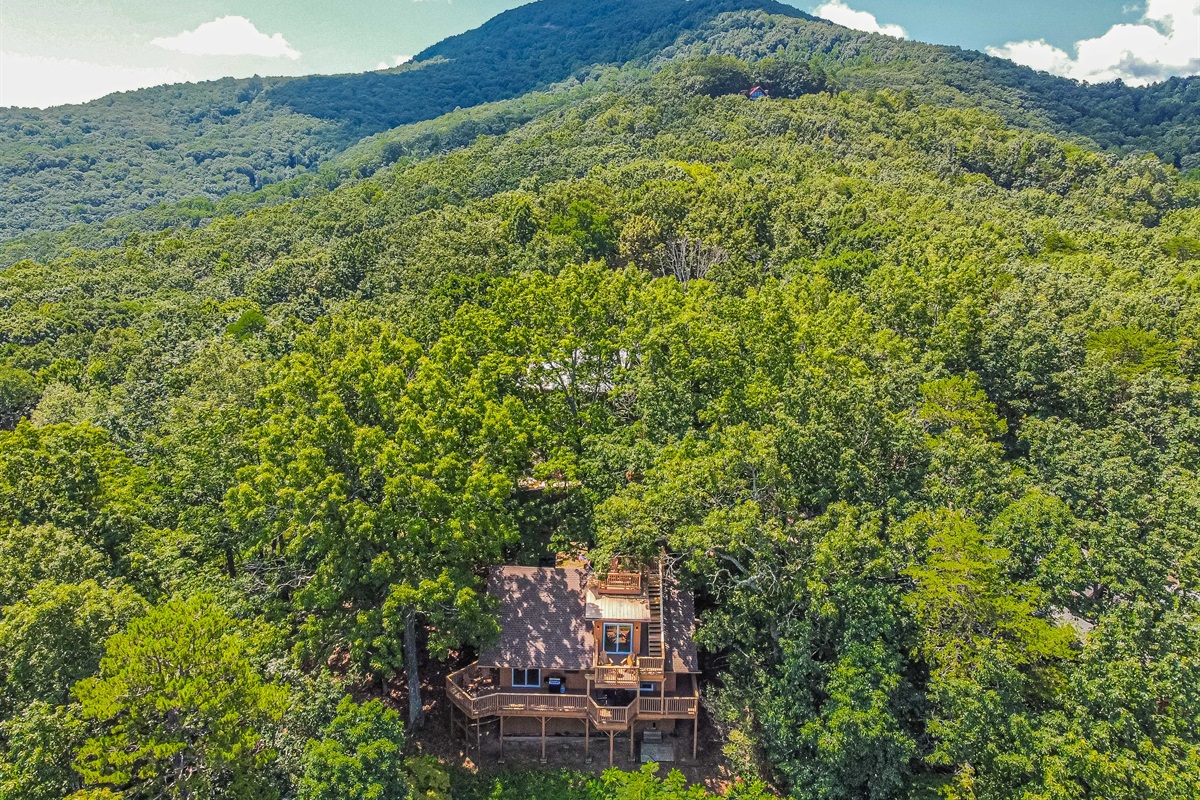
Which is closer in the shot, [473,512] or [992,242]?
[473,512]

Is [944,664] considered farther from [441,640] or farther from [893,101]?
[893,101]

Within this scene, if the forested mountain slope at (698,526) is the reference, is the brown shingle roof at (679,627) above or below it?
below

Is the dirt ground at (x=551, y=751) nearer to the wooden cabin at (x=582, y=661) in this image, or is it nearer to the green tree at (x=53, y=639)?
the wooden cabin at (x=582, y=661)

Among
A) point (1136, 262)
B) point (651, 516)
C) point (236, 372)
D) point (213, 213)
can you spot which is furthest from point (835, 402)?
point (213, 213)

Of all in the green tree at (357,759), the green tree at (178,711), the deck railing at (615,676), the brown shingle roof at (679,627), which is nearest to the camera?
the green tree at (178,711)

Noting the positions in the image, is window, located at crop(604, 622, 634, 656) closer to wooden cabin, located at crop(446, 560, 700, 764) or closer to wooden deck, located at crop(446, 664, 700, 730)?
wooden cabin, located at crop(446, 560, 700, 764)

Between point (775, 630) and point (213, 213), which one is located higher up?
point (213, 213)

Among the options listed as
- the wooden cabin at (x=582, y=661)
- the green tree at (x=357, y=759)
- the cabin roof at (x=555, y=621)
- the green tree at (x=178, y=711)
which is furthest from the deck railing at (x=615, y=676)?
Result: the green tree at (x=178, y=711)
